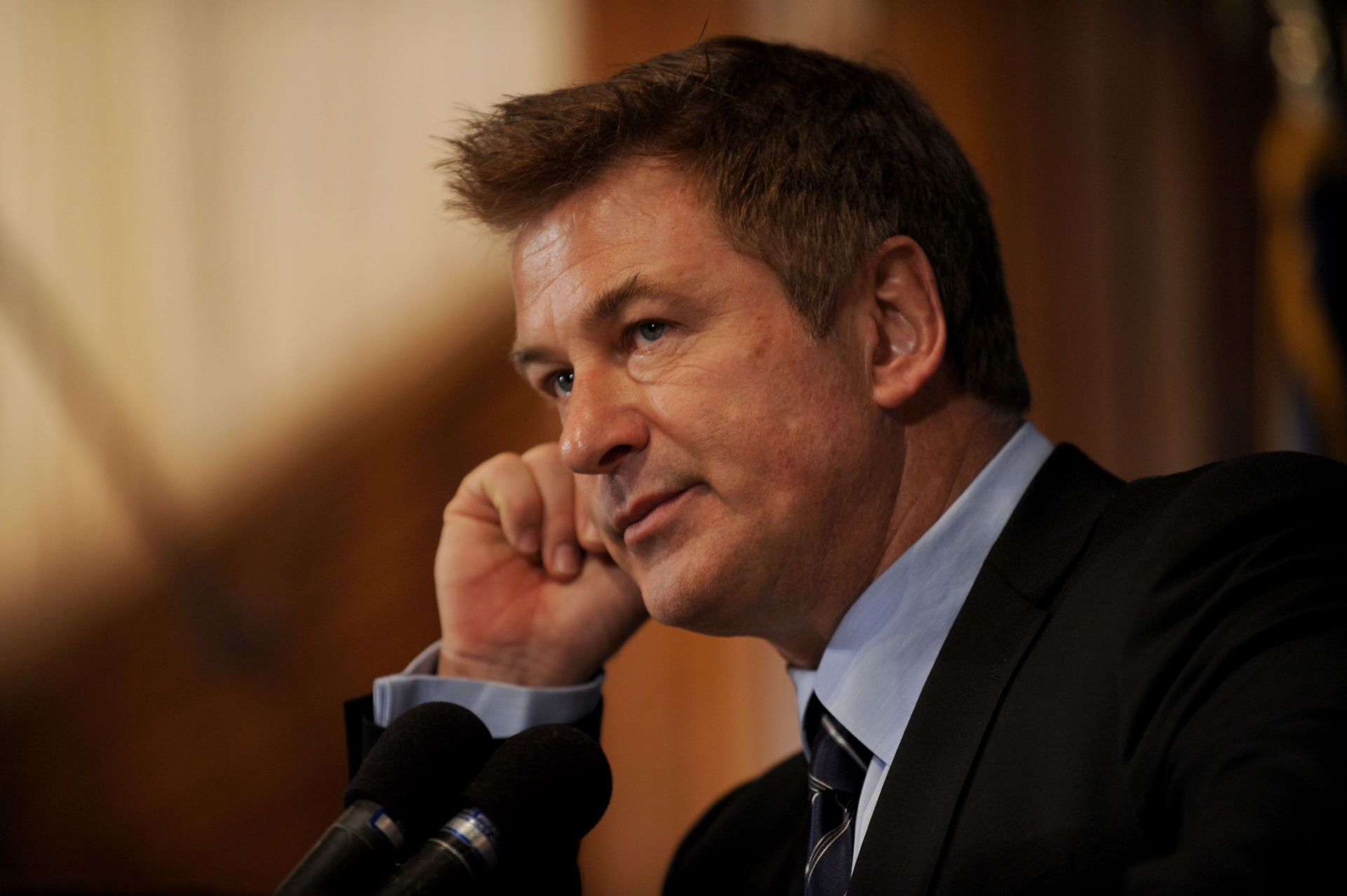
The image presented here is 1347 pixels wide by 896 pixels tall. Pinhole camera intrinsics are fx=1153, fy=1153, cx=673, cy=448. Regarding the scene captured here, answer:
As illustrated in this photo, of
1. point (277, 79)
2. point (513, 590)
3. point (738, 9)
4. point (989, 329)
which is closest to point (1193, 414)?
point (738, 9)

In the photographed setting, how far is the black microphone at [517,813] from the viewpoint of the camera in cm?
101

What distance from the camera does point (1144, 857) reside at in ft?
3.60

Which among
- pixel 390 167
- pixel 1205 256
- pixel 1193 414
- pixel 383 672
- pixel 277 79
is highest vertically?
pixel 277 79

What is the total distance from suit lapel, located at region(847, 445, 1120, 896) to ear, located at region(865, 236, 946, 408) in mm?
227

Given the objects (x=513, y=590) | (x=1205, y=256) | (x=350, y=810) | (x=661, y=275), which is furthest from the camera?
(x=1205, y=256)

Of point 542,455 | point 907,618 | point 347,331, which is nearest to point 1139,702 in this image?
point 907,618

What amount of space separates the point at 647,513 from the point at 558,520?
1.35ft

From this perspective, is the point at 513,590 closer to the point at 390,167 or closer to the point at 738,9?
the point at 390,167

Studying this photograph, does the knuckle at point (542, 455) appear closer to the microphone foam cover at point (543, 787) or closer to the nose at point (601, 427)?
the nose at point (601, 427)

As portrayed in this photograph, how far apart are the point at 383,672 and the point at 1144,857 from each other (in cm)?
249

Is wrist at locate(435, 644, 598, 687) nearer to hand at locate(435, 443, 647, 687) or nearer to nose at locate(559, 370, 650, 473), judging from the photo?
hand at locate(435, 443, 647, 687)

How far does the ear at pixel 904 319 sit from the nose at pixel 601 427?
12.8 inches

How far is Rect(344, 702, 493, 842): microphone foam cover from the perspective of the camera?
108cm

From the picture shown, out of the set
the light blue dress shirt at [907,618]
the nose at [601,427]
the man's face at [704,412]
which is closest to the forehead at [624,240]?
the man's face at [704,412]
